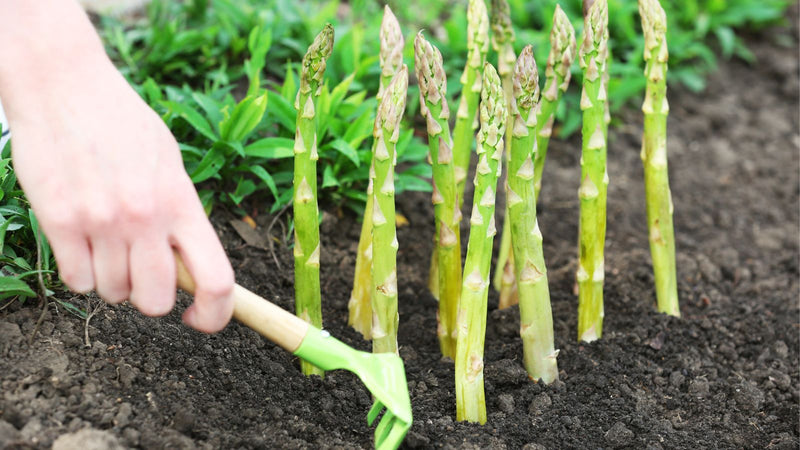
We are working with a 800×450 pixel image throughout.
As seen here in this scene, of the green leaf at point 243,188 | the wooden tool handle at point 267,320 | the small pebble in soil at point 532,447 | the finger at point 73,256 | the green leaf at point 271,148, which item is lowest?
the small pebble in soil at point 532,447

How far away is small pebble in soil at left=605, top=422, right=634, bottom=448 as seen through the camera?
2.12 meters

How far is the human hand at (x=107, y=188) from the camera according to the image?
5.06ft

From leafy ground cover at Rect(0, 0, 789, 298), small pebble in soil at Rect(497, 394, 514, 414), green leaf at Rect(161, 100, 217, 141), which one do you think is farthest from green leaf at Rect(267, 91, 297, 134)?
small pebble in soil at Rect(497, 394, 514, 414)

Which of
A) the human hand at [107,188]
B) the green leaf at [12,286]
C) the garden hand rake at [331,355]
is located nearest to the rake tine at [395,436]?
the garden hand rake at [331,355]

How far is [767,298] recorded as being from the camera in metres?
3.00

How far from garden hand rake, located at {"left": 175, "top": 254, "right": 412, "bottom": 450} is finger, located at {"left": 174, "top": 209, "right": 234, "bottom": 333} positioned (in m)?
0.14

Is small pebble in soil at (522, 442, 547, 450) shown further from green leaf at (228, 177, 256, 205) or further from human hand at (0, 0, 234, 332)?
green leaf at (228, 177, 256, 205)

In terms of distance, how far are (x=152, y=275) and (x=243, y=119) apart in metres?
1.26

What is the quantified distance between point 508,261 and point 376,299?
64 cm

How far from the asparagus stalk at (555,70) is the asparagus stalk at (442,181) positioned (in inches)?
13.8

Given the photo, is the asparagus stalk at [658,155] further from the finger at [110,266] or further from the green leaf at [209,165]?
the finger at [110,266]

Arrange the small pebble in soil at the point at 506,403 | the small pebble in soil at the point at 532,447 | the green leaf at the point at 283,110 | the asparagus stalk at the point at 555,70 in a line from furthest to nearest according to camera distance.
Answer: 1. the green leaf at the point at 283,110
2. the asparagus stalk at the point at 555,70
3. the small pebble in soil at the point at 506,403
4. the small pebble in soil at the point at 532,447

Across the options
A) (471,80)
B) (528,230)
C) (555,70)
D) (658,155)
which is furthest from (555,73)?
(528,230)

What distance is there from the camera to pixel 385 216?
202cm
